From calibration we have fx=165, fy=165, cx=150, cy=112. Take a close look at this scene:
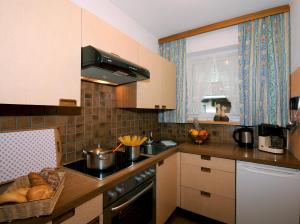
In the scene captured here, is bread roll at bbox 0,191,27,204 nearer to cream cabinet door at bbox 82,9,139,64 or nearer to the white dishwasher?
cream cabinet door at bbox 82,9,139,64

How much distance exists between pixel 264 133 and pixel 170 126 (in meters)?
1.24

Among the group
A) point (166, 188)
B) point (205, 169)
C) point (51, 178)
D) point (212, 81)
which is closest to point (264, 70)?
point (212, 81)

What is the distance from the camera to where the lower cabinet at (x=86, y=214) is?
0.80m

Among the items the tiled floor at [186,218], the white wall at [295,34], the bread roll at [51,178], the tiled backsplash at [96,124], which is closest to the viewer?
the bread roll at [51,178]

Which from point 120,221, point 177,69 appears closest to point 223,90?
point 177,69

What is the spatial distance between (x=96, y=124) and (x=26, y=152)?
2.08 ft

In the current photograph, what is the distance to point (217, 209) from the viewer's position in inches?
69.5

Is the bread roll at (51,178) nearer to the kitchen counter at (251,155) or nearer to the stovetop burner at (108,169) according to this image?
the stovetop burner at (108,169)

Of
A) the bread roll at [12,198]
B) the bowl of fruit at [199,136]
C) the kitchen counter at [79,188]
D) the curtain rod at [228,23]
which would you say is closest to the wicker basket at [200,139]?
the bowl of fruit at [199,136]

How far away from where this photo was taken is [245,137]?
6.37ft

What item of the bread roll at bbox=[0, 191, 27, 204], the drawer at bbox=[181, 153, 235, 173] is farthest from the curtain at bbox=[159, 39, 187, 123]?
the bread roll at bbox=[0, 191, 27, 204]

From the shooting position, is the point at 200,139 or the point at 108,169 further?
the point at 200,139

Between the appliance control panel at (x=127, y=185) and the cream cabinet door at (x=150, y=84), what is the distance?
655 millimetres

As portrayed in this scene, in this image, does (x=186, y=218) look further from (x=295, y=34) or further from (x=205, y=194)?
(x=295, y=34)
